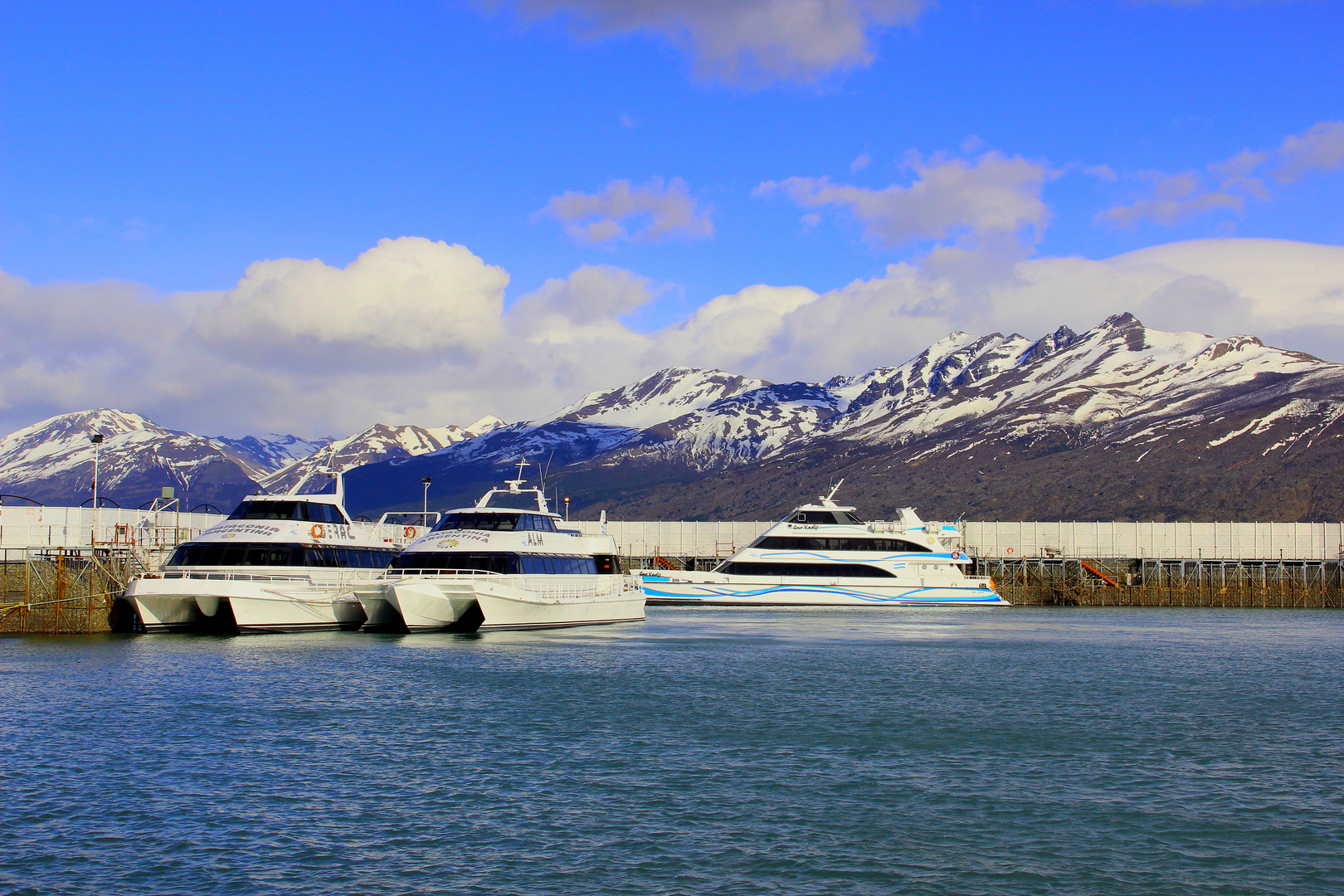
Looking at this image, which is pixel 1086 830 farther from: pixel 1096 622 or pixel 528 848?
pixel 1096 622

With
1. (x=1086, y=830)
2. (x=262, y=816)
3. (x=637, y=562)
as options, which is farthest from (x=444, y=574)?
(x=637, y=562)

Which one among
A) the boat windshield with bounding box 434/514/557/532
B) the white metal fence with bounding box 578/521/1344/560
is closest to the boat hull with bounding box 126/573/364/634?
the boat windshield with bounding box 434/514/557/532

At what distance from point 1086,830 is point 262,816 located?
14479 mm

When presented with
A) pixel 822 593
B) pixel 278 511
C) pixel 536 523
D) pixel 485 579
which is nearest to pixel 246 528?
pixel 278 511

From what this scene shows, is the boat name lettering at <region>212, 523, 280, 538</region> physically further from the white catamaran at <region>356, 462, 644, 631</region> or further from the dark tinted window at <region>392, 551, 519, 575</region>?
the dark tinted window at <region>392, 551, 519, 575</region>

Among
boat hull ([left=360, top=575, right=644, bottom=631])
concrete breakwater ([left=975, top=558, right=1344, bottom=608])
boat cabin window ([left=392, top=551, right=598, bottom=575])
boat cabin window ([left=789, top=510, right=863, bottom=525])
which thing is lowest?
concrete breakwater ([left=975, top=558, right=1344, bottom=608])

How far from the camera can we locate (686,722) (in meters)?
29.8

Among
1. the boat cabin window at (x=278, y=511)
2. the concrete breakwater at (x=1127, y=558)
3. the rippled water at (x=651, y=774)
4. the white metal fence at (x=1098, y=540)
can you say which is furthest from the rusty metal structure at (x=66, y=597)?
the white metal fence at (x=1098, y=540)

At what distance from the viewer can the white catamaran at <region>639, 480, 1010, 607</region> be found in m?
79.2

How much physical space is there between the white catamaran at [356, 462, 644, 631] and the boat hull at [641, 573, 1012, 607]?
2481 cm

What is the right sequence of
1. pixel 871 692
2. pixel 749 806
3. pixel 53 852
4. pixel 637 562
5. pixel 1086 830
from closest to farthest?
pixel 53 852, pixel 1086 830, pixel 749 806, pixel 871 692, pixel 637 562

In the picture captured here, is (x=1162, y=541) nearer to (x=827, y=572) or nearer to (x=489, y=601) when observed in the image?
(x=827, y=572)

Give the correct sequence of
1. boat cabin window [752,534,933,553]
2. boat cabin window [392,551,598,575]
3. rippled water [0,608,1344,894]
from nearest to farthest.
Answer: rippled water [0,608,1344,894] → boat cabin window [392,551,598,575] → boat cabin window [752,534,933,553]

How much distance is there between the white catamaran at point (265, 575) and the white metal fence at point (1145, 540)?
166 feet
